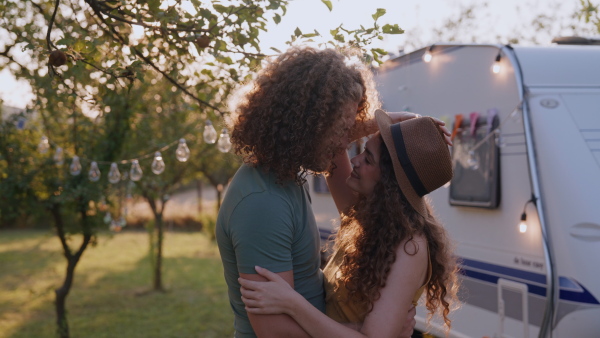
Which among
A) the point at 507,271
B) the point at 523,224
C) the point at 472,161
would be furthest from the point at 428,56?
the point at 507,271

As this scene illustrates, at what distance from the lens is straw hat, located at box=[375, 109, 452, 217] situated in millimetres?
1918

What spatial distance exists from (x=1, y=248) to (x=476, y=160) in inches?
557

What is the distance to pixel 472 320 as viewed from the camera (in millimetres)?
4199

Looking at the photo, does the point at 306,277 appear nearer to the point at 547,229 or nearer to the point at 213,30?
the point at 213,30

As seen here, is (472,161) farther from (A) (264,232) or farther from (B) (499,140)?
(A) (264,232)

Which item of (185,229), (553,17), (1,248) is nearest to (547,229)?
(553,17)

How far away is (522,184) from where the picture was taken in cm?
376

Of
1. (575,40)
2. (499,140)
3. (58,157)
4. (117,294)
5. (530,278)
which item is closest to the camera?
(530,278)

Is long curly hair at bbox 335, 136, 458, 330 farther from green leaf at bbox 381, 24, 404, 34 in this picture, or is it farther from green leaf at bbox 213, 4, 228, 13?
green leaf at bbox 213, 4, 228, 13

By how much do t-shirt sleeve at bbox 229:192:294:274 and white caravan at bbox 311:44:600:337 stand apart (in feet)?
7.08

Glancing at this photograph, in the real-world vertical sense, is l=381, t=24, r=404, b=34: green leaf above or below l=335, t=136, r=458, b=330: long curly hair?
above

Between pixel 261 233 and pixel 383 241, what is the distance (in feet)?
1.43

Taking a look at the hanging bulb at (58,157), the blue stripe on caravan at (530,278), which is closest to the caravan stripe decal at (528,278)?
the blue stripe on caravan at (530,278)

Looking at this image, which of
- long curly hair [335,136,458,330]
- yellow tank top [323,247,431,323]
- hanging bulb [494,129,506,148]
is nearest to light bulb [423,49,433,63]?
hanging bulb [494,129,506,148]
